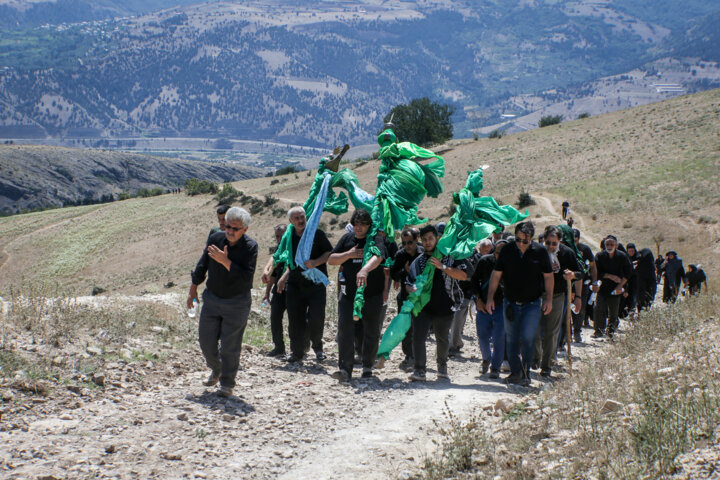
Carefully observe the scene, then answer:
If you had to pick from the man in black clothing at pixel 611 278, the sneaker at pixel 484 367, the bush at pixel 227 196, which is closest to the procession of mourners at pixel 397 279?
the sneaker at pixel 484 367

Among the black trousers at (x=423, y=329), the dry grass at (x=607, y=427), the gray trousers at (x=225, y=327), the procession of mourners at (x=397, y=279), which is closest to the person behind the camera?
the dry grass at (x=607, y=427)

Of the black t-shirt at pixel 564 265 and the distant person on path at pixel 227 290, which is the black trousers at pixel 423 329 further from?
the distant person on path at pixel 227 290

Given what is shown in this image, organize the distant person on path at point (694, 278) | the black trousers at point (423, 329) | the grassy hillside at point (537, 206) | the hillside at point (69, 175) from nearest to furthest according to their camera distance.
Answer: the black trousers at point (423, 329) → the distant person on path at point (694, 278) → the grassy hillside at point (537, 206) → the hillside at point (69, 175)

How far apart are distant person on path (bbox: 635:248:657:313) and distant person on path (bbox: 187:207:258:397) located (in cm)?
814

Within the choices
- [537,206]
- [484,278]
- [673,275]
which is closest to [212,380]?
[484,278]

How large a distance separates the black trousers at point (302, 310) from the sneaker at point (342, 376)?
926 millimetres

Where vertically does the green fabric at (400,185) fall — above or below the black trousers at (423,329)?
above

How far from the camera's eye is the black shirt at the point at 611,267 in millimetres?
10469

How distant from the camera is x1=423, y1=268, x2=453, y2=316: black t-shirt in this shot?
7.61 m

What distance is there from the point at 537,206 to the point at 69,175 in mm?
137761

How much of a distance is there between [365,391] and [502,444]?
2.17 meters

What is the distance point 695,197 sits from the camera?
104 feet

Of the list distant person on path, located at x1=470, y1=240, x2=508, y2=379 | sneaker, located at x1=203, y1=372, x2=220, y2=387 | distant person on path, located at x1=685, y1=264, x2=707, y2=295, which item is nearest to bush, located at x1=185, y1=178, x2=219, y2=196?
distant person on path, located at x1=685, y1=264, x2=707, y2=295

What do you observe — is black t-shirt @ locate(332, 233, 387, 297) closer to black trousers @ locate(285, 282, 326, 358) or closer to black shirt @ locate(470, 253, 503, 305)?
black trousers @ locate(285, 282, 326, 358)
